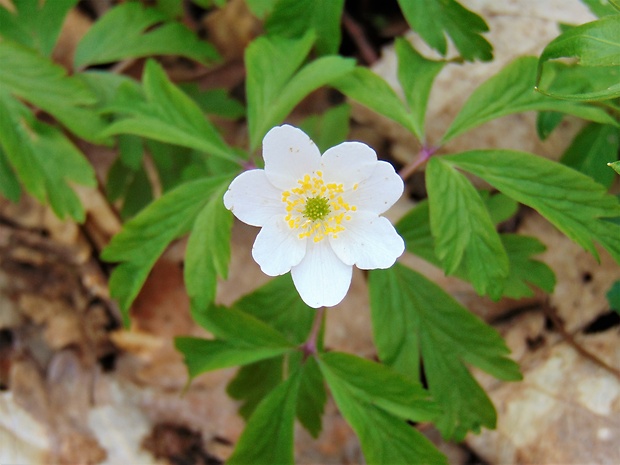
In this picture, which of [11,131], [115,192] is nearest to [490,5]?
[115,192]

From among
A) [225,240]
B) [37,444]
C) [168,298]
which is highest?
[225,240]

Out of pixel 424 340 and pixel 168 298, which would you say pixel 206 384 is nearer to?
pixel 168 298

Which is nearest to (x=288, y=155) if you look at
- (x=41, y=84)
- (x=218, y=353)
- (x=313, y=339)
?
(x=313, y=339)

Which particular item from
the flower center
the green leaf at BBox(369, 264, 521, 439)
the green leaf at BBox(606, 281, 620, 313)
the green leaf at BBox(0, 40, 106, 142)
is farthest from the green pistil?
the green leaf at BBox(606, 281, 620, 313)

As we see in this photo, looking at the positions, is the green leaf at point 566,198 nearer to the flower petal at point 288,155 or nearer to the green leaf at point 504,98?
the green leaf at point 504,98

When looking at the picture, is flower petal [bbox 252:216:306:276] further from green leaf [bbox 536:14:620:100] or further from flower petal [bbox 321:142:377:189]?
green leaf [bbox 536:14:620:100]

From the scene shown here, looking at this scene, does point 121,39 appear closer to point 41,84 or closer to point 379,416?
point 41,84

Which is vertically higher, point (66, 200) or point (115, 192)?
point (66, 200)
